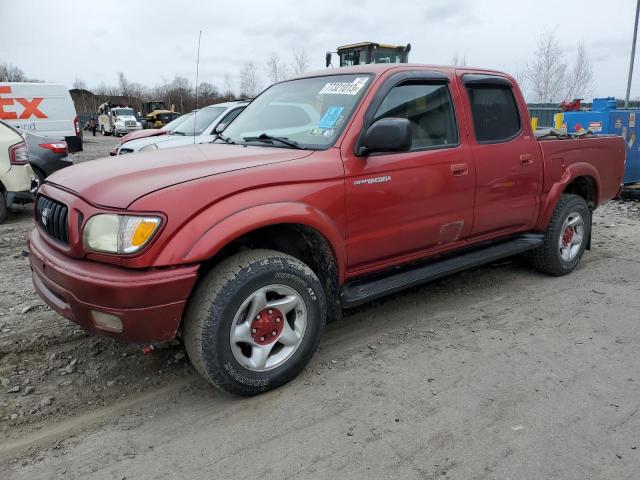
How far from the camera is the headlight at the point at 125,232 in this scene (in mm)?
2434

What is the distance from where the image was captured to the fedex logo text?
1505 centimetres

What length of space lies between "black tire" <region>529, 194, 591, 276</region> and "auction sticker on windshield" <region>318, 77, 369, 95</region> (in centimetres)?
244

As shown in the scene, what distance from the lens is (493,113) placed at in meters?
4.16

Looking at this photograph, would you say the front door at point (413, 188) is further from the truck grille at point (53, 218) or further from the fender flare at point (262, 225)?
the truck grille at point (53, 218)

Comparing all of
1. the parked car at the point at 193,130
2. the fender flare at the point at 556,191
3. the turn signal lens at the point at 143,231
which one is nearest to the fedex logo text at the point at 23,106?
the parked car at the point at 193,130

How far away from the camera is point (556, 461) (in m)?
2.33

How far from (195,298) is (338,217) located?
992mm

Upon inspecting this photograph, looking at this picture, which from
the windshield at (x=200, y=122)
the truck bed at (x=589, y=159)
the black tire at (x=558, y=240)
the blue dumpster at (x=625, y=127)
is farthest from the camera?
the windshield at (x=200, y=122)

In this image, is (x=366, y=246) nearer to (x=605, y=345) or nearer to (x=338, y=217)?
(x=338, y=217)

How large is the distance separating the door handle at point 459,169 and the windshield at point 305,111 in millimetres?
915

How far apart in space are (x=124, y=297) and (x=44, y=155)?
7.13 metres

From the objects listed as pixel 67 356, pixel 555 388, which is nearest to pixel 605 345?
pixel 555 388

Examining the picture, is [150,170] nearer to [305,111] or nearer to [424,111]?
[305,111]

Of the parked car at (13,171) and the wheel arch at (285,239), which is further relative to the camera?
the parked car at (13,171)
